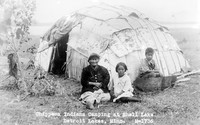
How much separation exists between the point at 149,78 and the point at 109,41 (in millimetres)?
1397

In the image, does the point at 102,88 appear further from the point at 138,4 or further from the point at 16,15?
the point at 138,4

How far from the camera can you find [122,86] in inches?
227

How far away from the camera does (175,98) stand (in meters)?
5.98

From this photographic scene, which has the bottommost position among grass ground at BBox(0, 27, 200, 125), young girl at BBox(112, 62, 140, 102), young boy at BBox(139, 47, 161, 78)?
grass ground at BBox(0, 27, 200, 125)

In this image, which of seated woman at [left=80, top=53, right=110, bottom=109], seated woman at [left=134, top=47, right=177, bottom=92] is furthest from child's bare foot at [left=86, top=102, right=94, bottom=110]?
seated woman at [left=134, top=47, right=177, bottom=92]

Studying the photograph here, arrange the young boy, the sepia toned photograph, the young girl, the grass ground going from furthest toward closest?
the young boy, the young girl, the sepia toned photograph, the grass ground

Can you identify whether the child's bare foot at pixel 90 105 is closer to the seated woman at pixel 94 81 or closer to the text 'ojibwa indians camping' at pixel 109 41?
the seated woman at pixel 94 81

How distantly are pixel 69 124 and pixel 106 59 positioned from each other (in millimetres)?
2416

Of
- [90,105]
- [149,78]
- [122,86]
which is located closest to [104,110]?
[90,105]

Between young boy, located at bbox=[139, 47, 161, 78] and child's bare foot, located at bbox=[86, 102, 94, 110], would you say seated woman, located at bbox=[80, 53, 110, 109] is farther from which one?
young boy, located at bbox=[139, 47, 161, 78]

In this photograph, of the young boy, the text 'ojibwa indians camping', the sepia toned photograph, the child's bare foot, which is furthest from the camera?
the text 'ojibwa indians camping'

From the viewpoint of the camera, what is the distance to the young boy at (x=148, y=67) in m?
6.26

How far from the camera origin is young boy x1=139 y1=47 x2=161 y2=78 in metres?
6.26

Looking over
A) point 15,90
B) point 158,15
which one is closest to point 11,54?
point 15,90
